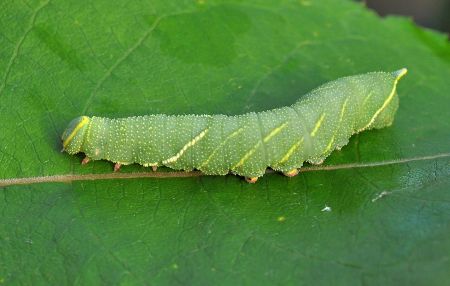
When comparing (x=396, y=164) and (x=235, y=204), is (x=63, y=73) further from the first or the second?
(x=396, y=164)

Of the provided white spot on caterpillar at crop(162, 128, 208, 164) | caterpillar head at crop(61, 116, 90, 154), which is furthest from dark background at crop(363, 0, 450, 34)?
caterpillar head at crop(61, 116, 90, 154)

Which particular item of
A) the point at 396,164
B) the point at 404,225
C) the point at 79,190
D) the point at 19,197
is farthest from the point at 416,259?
the point at 19,197

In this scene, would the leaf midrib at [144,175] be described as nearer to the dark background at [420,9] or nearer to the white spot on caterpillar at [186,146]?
the white spot on caterpillar at [186,146]

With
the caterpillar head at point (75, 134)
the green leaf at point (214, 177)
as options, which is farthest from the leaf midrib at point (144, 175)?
the caterpillar head at point (75, 134)

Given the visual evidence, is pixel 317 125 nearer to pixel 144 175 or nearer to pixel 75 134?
pixel 144 175

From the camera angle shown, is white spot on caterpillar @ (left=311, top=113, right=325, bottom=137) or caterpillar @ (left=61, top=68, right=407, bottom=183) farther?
white spot on caterpillar @ (left=311, top=113, right=325, bottom=137)

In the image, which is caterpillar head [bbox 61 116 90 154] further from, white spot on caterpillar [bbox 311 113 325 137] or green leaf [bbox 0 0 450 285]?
white spot on caterpillar [bbox 311 113 325 137]
